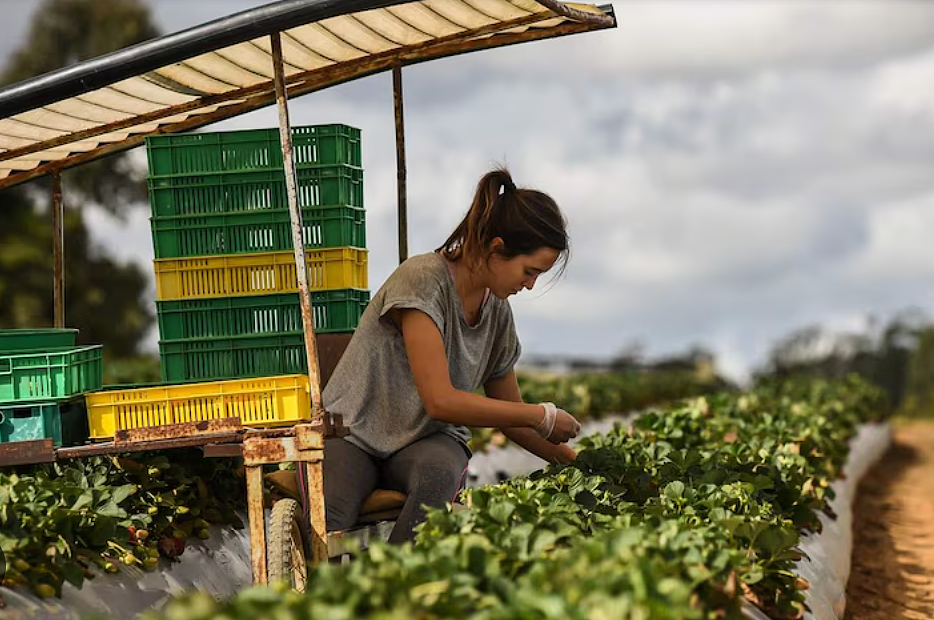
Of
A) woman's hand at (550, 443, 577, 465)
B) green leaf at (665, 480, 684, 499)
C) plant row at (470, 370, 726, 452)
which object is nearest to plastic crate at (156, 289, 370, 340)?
woman's hand at (550, 443, 577, 465)

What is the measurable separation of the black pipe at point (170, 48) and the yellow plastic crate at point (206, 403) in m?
1.07

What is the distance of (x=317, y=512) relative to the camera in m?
4.16

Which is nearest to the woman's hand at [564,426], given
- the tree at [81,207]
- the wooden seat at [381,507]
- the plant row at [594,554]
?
the plant row at [594,554]

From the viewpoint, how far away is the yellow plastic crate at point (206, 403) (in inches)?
169

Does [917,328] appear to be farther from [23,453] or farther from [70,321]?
[23,453]

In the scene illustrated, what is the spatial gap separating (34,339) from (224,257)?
0.81m

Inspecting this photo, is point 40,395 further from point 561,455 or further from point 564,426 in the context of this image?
point 561,455

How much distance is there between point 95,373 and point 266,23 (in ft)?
5.29

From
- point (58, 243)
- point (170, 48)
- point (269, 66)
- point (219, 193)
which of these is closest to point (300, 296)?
point (219, 193)

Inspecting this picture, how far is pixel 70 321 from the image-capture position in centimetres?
2545

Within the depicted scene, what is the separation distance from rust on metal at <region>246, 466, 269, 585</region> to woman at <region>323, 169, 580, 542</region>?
0.29m

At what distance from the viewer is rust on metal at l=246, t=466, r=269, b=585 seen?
4.12m

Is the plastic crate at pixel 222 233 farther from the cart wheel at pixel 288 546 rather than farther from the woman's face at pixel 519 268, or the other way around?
the cart wheel at pixel 288 546

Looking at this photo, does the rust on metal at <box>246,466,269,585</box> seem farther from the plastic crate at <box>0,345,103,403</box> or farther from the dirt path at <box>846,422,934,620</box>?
the dirt path at <box>846,422,934,620</box>
